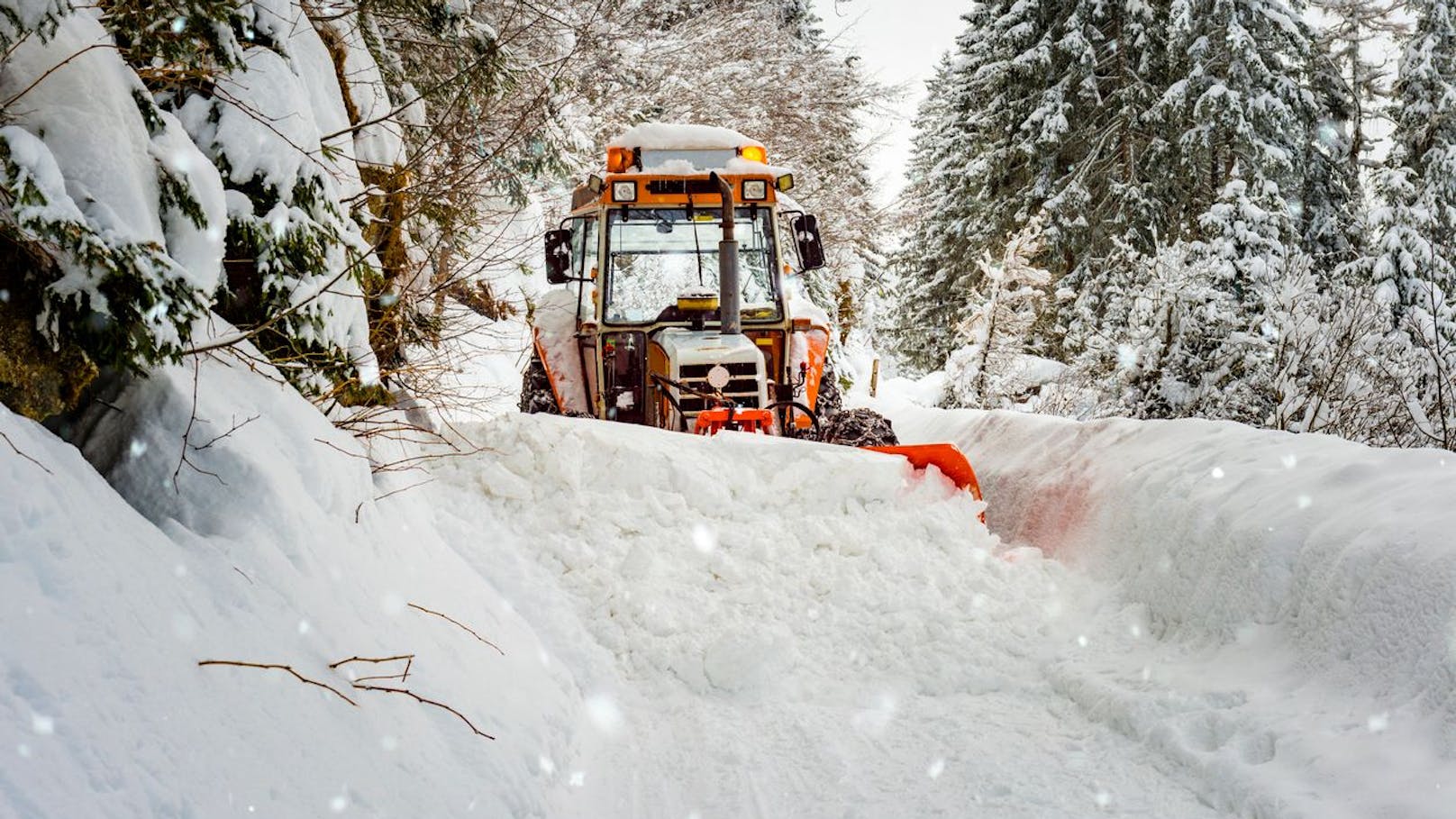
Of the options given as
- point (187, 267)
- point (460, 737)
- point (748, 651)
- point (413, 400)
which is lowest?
point (748, 651)

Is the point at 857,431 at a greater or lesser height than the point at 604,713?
greater

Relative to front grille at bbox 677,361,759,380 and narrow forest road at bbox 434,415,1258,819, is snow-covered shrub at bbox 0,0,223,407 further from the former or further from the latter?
front grille at bbox 677,361,759,380

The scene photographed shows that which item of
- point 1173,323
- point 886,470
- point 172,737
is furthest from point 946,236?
point 172,737

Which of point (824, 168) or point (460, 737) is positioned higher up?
point (824, 168)

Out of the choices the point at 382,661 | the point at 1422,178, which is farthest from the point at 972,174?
the point at 382,661

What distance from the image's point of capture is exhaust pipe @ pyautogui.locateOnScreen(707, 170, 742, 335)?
7023 millimetres

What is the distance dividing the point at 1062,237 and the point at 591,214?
1567 centimetres

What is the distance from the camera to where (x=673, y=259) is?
7.95 m

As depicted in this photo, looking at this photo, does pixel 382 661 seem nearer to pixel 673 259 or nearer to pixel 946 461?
pixel 946 461

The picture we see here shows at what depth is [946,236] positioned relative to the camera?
26.0 meters

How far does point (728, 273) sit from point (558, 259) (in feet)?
4.82

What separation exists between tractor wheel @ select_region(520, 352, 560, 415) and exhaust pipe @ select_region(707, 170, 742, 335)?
6.76 feet

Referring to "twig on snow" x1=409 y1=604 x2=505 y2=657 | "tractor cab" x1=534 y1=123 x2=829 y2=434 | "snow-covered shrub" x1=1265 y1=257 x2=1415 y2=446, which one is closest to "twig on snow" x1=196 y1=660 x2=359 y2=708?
"twig on snow" x1=409 y1=604 x2=505 y2=657

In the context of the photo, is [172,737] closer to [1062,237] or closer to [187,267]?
[187,267]
